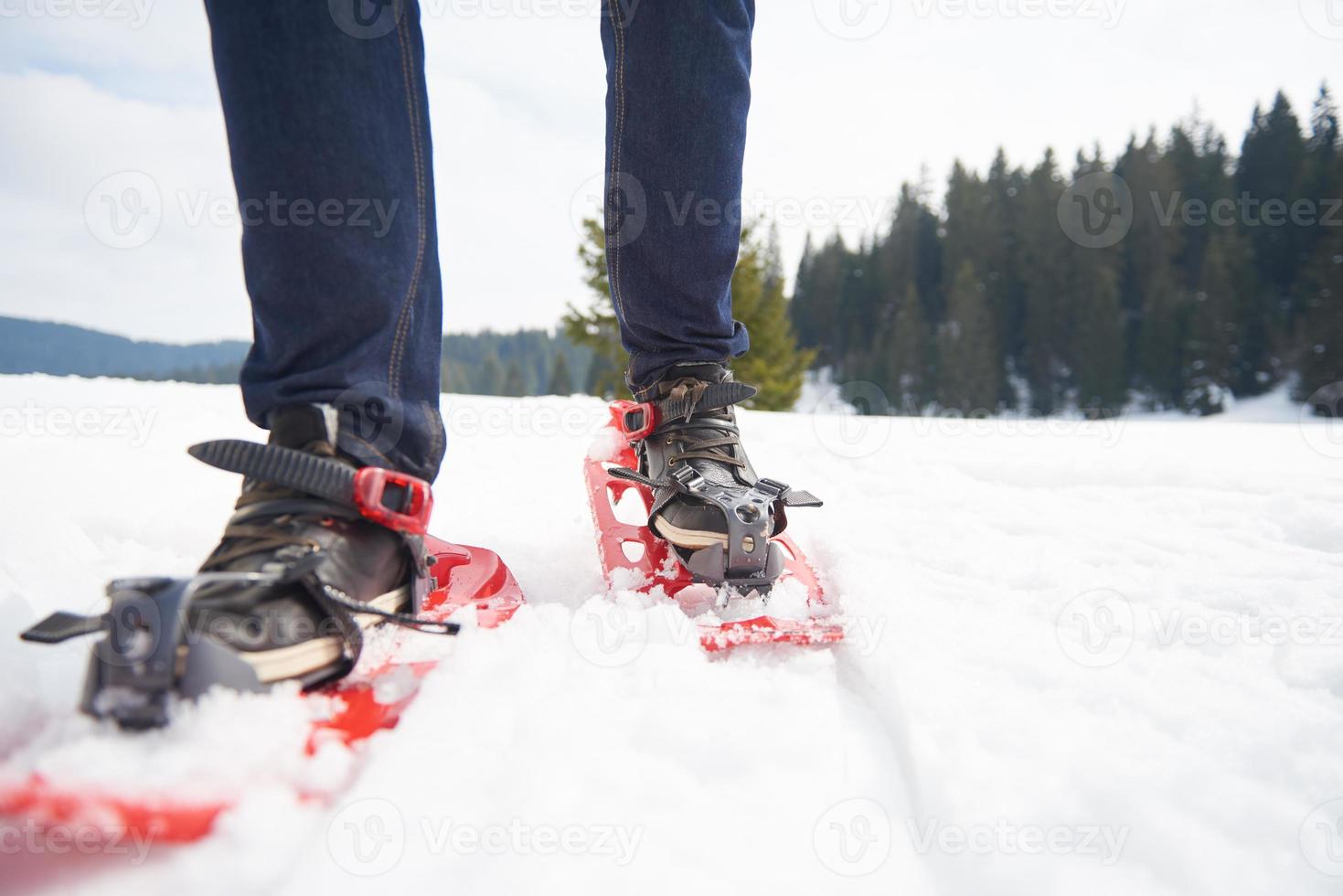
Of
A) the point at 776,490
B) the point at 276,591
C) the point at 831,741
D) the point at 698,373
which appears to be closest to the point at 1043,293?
the point at 698,373

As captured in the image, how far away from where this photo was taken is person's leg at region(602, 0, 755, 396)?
1.10m

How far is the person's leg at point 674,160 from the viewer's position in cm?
110

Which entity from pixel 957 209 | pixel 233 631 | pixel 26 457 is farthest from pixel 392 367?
pixel 957 209

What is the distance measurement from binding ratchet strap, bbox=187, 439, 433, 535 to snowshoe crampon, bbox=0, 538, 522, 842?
6.8 inches

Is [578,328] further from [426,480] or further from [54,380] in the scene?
[426,480]

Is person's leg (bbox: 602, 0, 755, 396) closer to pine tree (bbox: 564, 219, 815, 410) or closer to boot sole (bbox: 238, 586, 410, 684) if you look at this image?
boot sole (bbox: 238, 586, 410, 684)

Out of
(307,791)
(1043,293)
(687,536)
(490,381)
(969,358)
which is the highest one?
(1043,293)

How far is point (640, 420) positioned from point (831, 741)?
2.34ft

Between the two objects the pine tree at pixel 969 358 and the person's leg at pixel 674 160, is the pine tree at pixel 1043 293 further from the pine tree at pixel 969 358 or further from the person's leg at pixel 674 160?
the person's leg at pixel 674 160

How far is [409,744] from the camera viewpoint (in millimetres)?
594

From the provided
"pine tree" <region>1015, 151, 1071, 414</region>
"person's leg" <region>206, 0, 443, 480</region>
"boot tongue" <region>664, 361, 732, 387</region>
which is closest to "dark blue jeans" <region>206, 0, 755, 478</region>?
"person's leg" <region>206, 0, 443, 480</region>

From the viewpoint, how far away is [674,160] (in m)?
1.13

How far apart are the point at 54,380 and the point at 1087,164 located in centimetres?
4244

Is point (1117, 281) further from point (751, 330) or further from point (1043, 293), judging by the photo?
point (751, 330)
